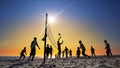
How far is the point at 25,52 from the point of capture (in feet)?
86.0

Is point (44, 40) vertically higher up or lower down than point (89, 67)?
higher up

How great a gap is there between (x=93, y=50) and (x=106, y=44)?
11.4 meters

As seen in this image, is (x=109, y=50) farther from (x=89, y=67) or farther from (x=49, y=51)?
(x=89, y=67)

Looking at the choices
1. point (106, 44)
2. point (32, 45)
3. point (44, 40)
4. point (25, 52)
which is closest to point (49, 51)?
point (25, 52)

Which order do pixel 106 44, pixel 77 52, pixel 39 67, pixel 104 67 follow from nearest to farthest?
pixel 104 67, pixel 39 67, pixel 106 44, pixel 77 52

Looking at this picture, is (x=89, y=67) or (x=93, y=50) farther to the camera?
(x=93, y=50)

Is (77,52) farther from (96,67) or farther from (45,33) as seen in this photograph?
(96,67)

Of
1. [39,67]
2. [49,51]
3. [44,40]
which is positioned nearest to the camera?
[39,67]

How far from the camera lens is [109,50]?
25188mm

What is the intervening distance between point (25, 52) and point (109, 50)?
1250 cm

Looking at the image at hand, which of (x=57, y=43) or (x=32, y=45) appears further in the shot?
(x=57, y=43)

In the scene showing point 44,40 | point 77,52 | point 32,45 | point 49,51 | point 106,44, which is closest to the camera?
point 44,40

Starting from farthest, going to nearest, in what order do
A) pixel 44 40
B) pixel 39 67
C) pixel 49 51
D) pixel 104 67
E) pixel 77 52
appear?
pixel 77 52 < pixel 49 51 < pixel 44 40 < pixel 39 67 < pixel 104 67

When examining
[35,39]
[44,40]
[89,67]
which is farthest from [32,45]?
[89,67]
